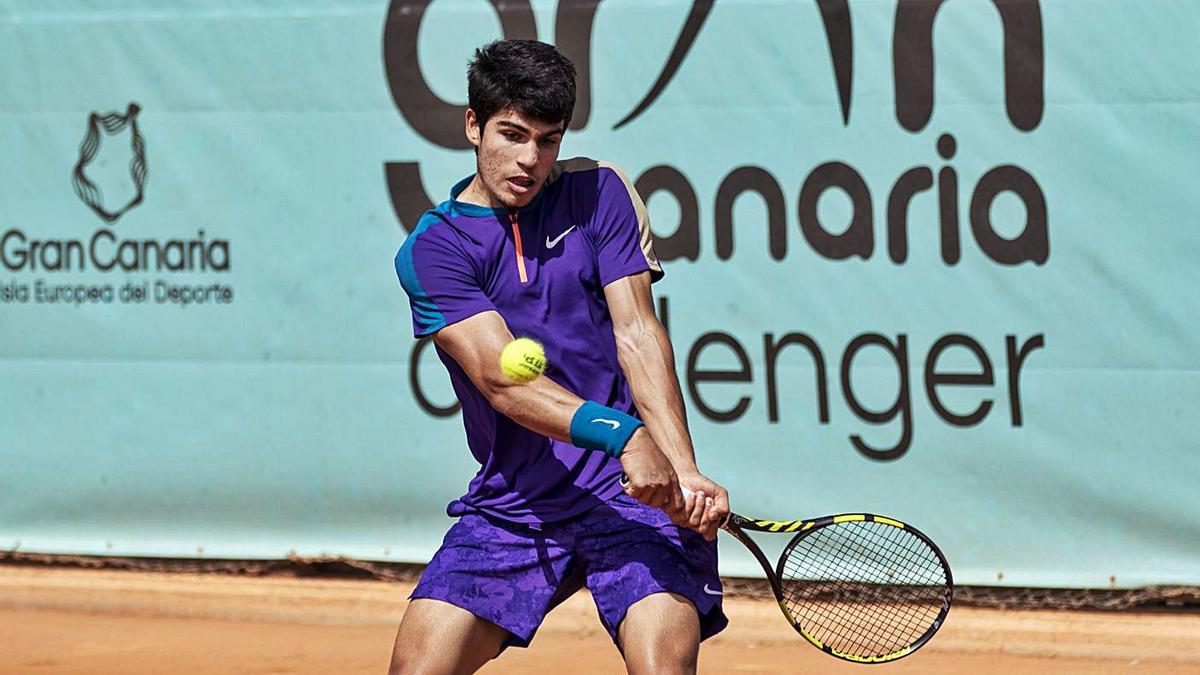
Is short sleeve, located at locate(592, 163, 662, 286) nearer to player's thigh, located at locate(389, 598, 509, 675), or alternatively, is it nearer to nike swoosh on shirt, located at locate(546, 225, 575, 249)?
nike swoosh on shirt, located at locate(546, 225, 575, 249)

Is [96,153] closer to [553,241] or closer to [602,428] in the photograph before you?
[553,241]

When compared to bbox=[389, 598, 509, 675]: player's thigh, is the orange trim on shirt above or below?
above

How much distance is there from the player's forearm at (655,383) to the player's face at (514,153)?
300 mm

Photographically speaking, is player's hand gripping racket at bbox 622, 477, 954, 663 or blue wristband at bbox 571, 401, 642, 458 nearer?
blue wristband at bbox 571, 401, 642, 458

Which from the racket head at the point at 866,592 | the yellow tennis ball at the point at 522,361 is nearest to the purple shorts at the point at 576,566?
the yellow tennis ball at the point at 522,361

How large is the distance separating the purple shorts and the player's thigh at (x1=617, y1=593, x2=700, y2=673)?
26mm

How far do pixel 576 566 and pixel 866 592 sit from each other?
1.83 meters

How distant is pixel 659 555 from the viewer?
108 inches

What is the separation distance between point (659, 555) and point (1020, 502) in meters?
2.31

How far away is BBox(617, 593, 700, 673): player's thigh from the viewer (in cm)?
262

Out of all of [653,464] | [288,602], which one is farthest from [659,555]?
[288,602]

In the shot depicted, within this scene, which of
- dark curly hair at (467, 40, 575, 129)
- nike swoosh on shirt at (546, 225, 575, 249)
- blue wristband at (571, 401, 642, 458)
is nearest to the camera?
blue wristband at (571, 401, 642, 458)

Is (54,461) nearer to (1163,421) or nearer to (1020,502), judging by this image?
(1020,502)

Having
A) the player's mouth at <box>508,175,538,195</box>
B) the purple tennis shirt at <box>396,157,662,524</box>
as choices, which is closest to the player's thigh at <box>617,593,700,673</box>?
the purple tennis shirt at <box>396,157,662,524</box>
